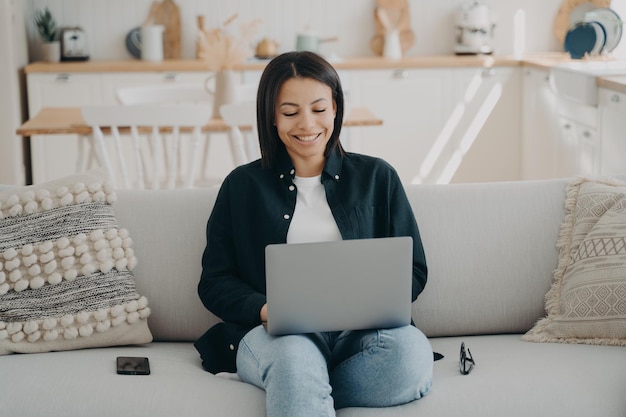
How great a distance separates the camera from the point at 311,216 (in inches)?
91.2

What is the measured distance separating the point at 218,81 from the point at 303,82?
1917mm

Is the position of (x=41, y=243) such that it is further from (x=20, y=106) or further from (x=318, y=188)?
(x=20, y=106)

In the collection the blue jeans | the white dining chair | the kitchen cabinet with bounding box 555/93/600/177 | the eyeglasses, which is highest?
the white dining chair

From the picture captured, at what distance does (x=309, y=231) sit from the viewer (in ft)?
7.52

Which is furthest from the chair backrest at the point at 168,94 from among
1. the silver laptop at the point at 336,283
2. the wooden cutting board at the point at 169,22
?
the silver laptop at the point at 336,283

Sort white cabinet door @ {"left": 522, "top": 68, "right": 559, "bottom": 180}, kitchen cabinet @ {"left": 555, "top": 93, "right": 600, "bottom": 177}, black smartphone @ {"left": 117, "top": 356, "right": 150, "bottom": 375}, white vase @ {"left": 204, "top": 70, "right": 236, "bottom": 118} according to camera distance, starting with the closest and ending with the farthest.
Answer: black smartphone @ {"left": 117, "top": 356, "right": 150, "bottom": 375}, white vase @ {"left": 204, "top": 70, "right": 236, "bottom": 118}, kitchen cabinet @ {"left": 555, "top": 93, "right": 600, "bottom": 177}, white cabinet door @ {"left": 522, "top": 68, "right": 559, "bottom": 180}

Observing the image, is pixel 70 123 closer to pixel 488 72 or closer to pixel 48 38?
pixel 48 38

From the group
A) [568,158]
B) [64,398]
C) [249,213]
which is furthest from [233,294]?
[568,158]

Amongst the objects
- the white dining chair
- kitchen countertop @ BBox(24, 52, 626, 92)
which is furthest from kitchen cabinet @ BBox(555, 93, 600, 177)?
the white dining chair

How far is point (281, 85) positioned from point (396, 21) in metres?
4.00

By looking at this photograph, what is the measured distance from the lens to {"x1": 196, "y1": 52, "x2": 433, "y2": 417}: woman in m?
2.22

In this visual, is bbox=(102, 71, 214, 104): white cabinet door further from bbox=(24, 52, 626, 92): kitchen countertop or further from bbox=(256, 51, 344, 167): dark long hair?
bbox=(256, 51, 344, 167): dark long hair

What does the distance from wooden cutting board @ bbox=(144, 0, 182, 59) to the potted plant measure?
22.4 inches

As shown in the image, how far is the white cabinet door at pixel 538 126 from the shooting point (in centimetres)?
529
